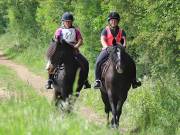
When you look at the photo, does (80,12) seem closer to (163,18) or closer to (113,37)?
(163,18)

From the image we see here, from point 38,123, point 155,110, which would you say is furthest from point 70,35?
point 38,123

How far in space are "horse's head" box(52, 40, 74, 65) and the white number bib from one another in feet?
2.02

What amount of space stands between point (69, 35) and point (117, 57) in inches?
72.1

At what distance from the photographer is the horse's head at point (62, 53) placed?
1159 centimetres

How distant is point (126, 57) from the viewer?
11156mm

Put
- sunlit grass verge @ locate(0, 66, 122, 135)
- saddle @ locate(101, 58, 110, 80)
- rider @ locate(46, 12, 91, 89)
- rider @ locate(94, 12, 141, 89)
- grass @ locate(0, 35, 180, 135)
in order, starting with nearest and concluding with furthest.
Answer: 1. sunlit grass verge @ locate(0, 66, 122, 135)
2. grass @ locate(0, 35, 180, 135)
3. saddle @ locate(101, 58, 110, 80)
4. rider @ locate(94, 12, 141, 89)
5. rider @ locate(46, 12, 91, 89)

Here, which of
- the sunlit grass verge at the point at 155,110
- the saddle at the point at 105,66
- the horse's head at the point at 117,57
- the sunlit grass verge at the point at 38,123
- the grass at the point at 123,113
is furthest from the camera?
the saddle at the point at 105,66

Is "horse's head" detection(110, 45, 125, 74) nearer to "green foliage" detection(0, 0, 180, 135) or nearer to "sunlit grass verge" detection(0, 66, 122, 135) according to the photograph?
"green foliage" detection(0, 0, 180, 135)

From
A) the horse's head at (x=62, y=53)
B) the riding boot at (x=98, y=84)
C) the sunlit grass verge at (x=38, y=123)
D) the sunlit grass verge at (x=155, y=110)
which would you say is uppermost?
the sunlit grass verge at (x=38, y=123)

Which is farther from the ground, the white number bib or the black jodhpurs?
the white number bib

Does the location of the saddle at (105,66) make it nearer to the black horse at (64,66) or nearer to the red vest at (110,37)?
the red vest at (110,37)

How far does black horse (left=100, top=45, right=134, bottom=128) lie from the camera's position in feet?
36.1

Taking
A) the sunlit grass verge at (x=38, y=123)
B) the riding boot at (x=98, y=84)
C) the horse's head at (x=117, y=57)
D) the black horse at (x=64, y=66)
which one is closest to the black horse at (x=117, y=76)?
the horse's head at (x=117, y=57)

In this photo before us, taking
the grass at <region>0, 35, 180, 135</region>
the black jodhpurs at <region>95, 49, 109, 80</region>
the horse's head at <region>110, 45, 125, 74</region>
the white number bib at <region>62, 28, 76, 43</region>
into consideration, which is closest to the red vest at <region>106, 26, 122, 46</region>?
the black jodhpurs at <region>95, 49, 109, 80</region>
